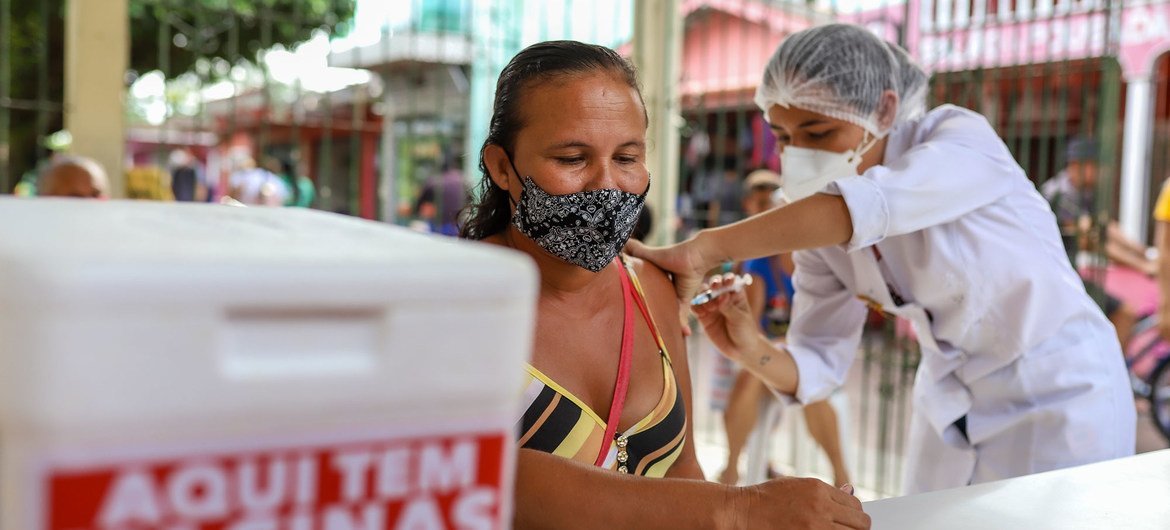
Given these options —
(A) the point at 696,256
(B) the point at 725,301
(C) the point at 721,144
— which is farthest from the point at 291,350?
(C) the point at 721,144

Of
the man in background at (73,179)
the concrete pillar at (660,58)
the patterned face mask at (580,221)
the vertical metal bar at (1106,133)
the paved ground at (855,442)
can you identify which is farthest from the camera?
the concrete pillar at (660,58)

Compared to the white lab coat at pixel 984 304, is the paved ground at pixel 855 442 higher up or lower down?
lower down

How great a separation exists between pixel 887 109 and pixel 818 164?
167 mm

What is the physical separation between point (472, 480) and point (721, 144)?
4.62 m

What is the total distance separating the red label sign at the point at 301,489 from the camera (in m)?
0.48

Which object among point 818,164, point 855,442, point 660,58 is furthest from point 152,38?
point 818,164

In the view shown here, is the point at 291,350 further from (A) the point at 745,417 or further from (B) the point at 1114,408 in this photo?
(A) the point at 745,417

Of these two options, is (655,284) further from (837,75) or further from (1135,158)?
(1135,158)

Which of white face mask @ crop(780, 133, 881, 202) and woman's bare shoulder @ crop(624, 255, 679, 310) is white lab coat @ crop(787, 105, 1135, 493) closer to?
white face mask @ crop(780, 133, 881, 202)

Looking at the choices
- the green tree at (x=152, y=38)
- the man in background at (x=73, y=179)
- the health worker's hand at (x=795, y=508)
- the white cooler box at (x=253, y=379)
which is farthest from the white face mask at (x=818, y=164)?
the man in background at (x=73, y=179)

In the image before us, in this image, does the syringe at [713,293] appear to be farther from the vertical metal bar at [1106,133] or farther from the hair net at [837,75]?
the vertical metal bar at [1106,133]

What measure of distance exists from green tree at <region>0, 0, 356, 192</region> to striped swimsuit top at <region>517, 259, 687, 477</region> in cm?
257

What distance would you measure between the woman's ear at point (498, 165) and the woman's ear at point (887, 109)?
2.58 feet

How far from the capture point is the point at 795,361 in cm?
208
